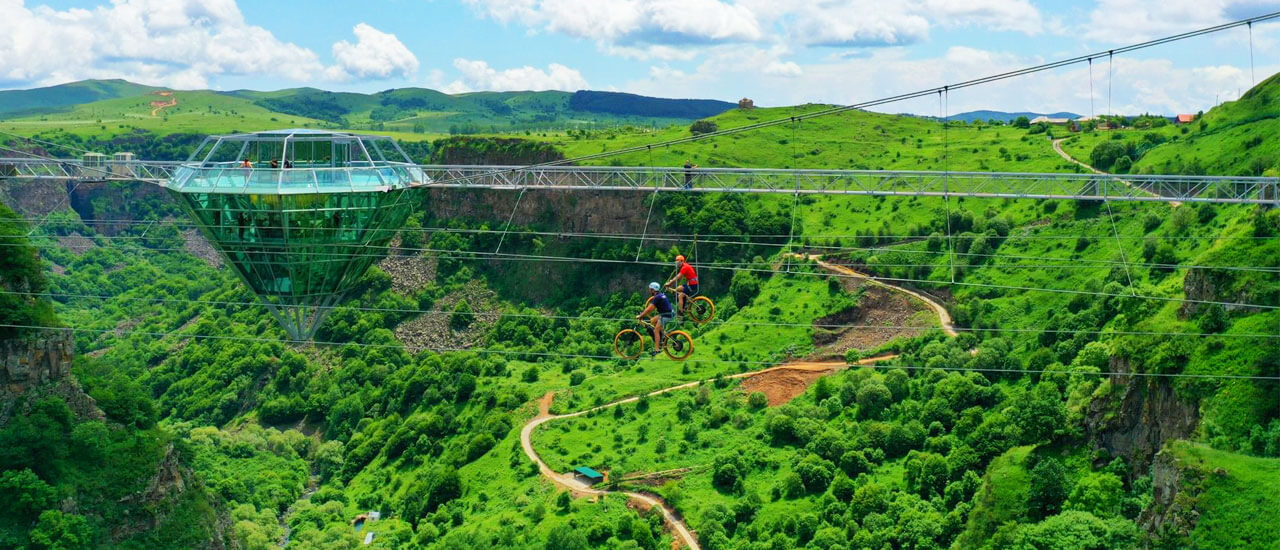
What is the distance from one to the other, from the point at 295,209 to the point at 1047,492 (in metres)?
36.0

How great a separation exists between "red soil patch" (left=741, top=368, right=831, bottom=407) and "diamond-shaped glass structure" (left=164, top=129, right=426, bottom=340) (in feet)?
130

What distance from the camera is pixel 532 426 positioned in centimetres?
8544

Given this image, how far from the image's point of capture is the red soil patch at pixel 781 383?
80312 mm

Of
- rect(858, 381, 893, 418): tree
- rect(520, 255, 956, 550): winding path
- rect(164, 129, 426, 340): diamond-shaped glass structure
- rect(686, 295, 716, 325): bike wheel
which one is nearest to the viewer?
rect(686, 295, 716, 325): bike wheel

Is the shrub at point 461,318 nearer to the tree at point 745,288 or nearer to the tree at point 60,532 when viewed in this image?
the tree at point 745,288

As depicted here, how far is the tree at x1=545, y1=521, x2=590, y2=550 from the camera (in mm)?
65312

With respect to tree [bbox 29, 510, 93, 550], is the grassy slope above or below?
above

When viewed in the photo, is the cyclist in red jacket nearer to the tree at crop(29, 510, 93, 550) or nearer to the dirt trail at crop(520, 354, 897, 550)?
the dirt trail at crop(520, 354, 897, 550)

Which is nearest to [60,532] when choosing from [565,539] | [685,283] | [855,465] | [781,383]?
[565,539]

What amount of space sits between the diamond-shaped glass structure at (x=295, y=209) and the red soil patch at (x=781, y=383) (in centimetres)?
3955

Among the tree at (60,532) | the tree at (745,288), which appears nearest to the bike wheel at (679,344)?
the tree at (60,532)

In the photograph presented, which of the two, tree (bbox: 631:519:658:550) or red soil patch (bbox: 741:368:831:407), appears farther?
red soil patch (bbox: 741:368:831:407)

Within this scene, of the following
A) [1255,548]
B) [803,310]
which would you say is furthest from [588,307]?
[1255,548]

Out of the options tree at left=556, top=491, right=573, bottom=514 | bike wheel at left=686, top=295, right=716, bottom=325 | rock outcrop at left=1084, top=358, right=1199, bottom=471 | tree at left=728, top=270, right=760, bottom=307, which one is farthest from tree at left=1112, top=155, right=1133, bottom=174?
bike wheel at left=686, top=295, right=716, bottom=325
